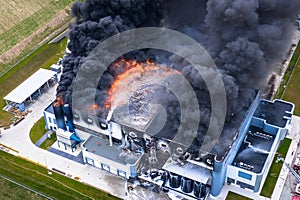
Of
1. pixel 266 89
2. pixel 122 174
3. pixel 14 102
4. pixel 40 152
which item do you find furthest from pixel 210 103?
pixel 14 102

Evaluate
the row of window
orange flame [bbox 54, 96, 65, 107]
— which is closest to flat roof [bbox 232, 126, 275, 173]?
the row of window

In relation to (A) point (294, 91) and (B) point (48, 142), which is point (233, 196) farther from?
(B) point (48, 142)

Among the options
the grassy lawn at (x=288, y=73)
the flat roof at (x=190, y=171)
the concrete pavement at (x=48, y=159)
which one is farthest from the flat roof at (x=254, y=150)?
the concrete pavement at (x=48, y=159)

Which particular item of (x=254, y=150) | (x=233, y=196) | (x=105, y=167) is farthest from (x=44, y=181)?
(x=254, y=150)

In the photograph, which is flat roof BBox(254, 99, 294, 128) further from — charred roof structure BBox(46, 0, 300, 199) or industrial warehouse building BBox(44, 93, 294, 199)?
charred roof structure BBox(46, 0, 300, 199)

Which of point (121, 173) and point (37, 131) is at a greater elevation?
point (37, 131)

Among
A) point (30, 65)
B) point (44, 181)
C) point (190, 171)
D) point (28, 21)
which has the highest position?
point (28, 21)

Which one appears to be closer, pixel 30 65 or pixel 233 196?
pixel 233 196

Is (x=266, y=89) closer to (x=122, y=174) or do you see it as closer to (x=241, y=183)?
(x=241, y=183)

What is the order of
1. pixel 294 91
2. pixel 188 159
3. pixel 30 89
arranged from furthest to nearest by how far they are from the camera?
pixel 294 91
pixel 30 89
pixel 188 159
